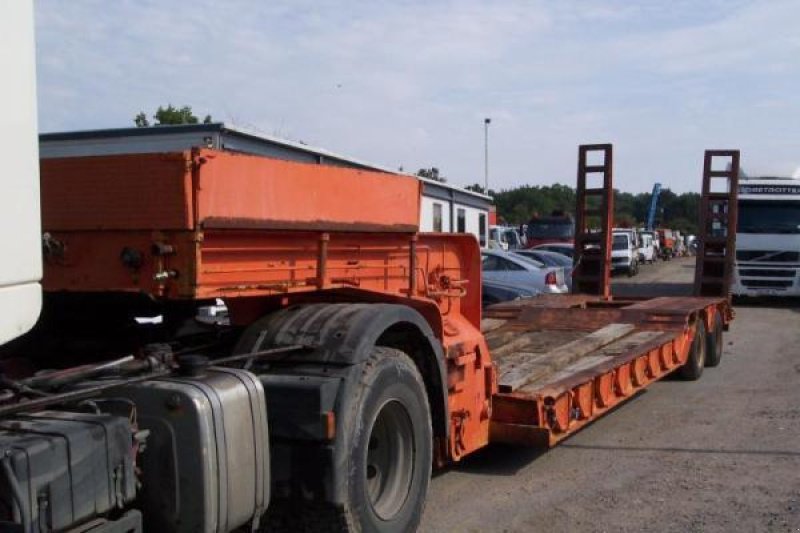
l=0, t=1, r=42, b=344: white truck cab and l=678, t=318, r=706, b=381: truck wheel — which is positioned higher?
l=0, t=1, r=42, b=344: white truck cab

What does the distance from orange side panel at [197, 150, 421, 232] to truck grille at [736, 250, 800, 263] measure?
18.3 metres

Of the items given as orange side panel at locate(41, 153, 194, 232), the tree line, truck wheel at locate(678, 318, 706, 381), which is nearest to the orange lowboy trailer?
orange side panel at locate(41, 153, 194, 232)

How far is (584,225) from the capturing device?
15.5m

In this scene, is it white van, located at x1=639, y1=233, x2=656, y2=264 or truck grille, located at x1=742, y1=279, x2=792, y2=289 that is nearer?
truck grille, located at x1=742, y1=279, x2=792, y2=289

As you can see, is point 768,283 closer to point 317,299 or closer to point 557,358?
point 557,358

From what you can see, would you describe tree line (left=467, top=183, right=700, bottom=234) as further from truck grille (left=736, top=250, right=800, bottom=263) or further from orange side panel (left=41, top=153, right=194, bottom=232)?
orange side panel (left=41, top=153, right=194, bottom=232)

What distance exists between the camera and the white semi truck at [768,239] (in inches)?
847

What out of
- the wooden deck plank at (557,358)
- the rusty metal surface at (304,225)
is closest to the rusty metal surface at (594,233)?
the wooden deck plank at (557,358)

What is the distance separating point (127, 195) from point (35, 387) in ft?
2.85

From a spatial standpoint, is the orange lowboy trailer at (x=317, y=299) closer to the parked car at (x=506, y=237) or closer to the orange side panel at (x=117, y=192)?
the orange side panel at (x=117, y=192)

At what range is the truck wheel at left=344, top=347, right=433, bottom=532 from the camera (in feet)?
14.4

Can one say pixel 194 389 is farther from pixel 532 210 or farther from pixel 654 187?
pixel 532 210

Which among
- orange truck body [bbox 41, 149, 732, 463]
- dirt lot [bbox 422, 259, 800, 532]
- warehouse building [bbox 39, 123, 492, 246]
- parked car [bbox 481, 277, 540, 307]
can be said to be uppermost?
warehouse building [bbox 39, 123, 492, 246]

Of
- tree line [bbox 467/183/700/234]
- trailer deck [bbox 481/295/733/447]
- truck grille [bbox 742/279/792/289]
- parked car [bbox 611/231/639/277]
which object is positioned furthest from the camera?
tree line [bbox 467/183/700/234]
